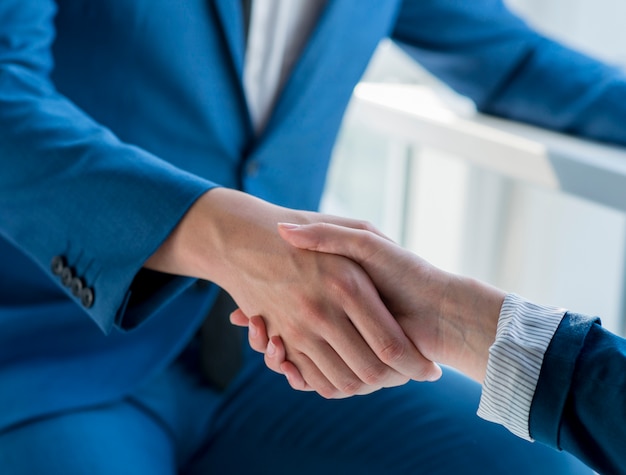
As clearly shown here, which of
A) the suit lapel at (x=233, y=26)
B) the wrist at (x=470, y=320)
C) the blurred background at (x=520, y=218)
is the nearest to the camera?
the wrist at (x=470, y=320)

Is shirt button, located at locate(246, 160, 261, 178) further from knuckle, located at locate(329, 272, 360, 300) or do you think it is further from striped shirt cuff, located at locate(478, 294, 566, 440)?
striped shirt cuff, located at locate(478, 294, 566, 440)

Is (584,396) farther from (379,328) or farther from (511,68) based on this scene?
(511,68)

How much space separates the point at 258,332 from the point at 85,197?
0.21m

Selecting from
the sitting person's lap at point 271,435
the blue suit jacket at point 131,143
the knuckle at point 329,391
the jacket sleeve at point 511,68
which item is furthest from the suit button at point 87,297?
the jacket sleeve at point 511,68

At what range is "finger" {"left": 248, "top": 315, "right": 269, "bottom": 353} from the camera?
815mm

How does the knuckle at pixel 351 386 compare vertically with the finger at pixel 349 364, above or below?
below

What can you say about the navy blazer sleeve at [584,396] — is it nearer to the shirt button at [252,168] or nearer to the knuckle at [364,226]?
the knuckle at [364,226]

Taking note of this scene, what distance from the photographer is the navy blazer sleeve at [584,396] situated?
2.16ft

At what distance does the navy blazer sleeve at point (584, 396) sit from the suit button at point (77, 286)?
436mm

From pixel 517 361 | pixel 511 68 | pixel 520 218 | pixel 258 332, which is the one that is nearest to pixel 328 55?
pixel 511 68

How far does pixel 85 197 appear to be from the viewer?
841 mm

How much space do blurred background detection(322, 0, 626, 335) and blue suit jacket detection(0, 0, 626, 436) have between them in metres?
0.56

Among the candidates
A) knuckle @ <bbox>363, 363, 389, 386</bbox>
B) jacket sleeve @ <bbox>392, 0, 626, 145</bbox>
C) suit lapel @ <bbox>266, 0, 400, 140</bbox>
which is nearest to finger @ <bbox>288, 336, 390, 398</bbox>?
knuckle @ <bbox>363, 363, 389, 386</bbox>

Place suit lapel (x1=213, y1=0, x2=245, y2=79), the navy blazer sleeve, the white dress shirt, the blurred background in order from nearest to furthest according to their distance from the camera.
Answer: the navy blazer sleeve < suit lapel (x1=213, y1=0, x2=245, y2=79) < the white dress shirt < the blurred background
